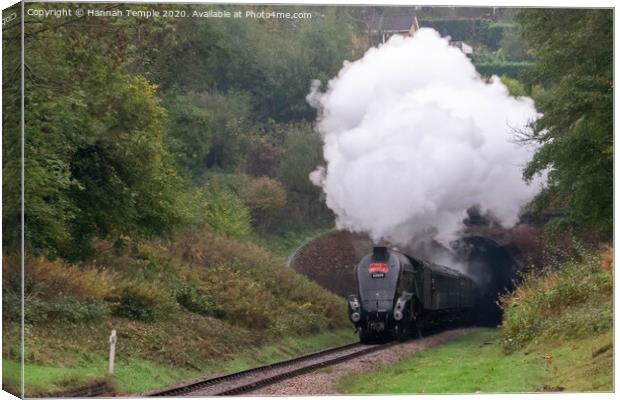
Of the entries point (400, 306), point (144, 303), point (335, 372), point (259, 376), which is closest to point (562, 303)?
point (335, 372)

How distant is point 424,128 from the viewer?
22875 millimetres

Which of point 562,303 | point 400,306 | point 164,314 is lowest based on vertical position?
point 400,306

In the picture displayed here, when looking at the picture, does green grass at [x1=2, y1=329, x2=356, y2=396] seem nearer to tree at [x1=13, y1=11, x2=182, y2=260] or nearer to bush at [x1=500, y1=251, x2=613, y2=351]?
tree at [x1=13, y1=11, x2=182, y2=260]

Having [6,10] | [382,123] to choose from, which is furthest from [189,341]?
[6,10]

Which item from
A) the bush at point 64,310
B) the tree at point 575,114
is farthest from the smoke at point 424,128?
the bush at point 64,310

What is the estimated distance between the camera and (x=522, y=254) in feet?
76.3

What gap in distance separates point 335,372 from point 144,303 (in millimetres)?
4396

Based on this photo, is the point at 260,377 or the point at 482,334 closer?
the point at 260,377

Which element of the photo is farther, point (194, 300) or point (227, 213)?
point (194, 300)

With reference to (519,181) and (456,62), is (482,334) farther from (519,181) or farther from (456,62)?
(456,62)

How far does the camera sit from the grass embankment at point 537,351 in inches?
757

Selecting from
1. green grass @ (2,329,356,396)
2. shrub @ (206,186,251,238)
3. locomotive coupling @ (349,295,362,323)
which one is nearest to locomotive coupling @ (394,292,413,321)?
locomotive coupling @ (349,295,362,323)

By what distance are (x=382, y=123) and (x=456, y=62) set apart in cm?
213

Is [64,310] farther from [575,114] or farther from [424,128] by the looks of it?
[575,114]
